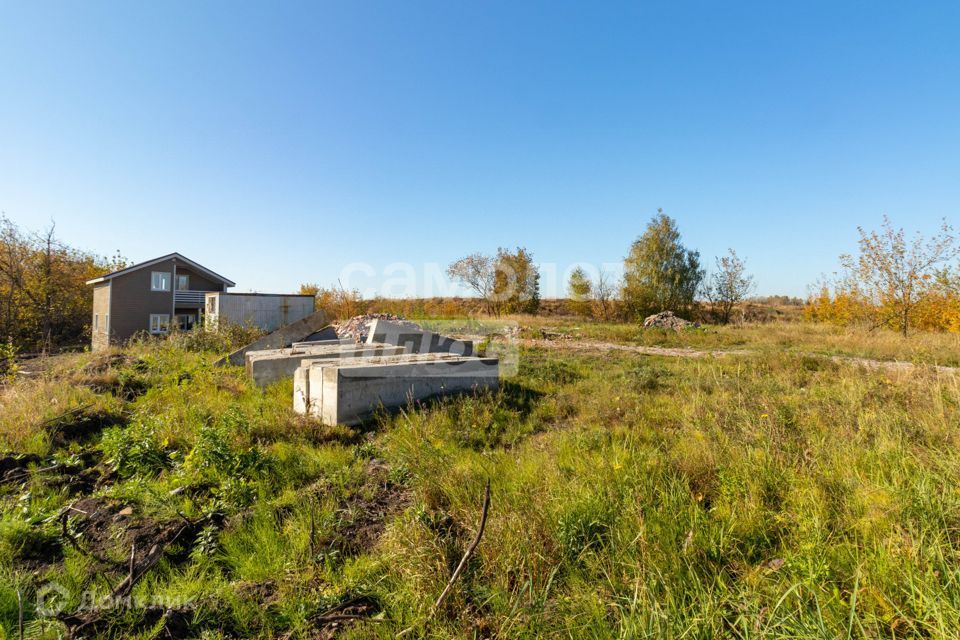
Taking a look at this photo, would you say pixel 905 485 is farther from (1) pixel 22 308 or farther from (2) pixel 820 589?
(1) pixel 22 308

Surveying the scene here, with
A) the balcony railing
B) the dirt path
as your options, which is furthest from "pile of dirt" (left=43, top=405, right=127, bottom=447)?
the balcony railing

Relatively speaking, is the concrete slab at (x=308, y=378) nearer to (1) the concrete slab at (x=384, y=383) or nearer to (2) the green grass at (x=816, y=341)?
(1) the concrete slab at (x=384, y=383)

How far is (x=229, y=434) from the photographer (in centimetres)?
376

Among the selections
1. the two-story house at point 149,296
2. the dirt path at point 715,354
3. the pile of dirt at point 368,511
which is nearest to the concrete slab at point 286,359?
the pile of dirt at point 368,511

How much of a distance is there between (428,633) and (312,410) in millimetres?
3833

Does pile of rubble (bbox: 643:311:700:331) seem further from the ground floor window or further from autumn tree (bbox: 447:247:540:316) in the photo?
the ground floor window

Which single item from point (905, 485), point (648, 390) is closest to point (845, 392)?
point (648, 390)

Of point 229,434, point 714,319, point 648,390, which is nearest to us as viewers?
point 229,434

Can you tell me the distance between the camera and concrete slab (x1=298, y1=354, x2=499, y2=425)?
4.79 metres

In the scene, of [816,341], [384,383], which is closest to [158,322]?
[384,383]

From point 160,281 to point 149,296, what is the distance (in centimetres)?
110

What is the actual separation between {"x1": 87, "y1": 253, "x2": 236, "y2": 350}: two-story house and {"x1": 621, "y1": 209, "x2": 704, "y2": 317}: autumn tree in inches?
1142

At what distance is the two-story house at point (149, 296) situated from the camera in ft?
74.6

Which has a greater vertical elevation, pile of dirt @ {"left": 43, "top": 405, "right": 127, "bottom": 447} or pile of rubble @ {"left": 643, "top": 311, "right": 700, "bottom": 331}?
pile of rubble @ {"left": 643, "top": 311, "right": 700, "bottom": 331}
